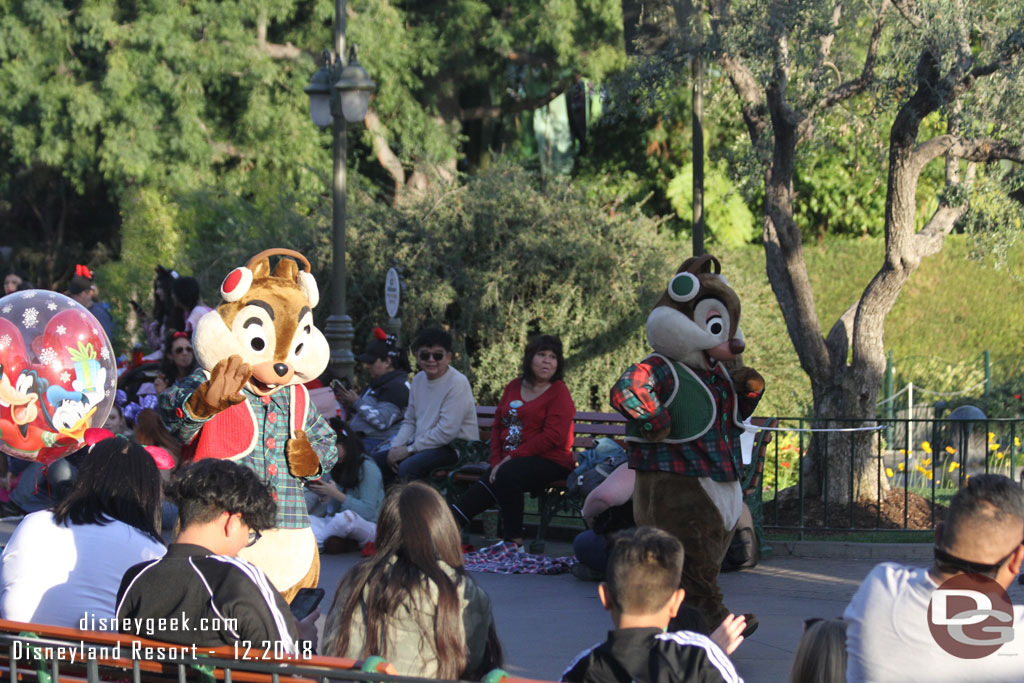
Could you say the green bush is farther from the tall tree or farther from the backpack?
the backpack

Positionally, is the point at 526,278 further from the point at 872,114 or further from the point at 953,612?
the point at 953,612

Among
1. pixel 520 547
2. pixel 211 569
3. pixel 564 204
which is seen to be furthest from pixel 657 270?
pixel 211 569

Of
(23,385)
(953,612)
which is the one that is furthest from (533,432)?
(953,612)

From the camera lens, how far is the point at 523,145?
2297 centimetres

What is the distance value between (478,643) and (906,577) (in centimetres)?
140

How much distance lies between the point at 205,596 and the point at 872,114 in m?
8.27

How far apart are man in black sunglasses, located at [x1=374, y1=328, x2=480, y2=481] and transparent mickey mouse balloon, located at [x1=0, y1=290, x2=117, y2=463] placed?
9.46 ft

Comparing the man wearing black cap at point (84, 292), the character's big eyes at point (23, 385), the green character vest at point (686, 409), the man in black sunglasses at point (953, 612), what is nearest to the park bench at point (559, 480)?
the green character vest at point (686, 409)

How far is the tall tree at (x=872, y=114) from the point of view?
8430mm

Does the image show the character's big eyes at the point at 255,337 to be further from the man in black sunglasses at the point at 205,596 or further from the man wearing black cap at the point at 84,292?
the man wearing black cap at the point at 84,292

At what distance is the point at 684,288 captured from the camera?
614 centimetres

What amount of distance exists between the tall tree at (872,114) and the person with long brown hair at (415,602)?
16.8 ft

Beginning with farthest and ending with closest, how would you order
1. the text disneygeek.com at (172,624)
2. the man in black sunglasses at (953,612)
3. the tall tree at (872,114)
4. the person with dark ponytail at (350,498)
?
1. the person with dark ponytail at (350,498)
2. the tall tree at (872,114)
3. the text disneygeek.com at (172,624)
4. the man in black sunglasses at (953,612)

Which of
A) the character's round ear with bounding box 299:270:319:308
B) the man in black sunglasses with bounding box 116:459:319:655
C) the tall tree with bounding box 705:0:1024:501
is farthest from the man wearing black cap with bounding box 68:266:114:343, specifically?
the man in black sunglasses with bounding box 116:459:319:655
